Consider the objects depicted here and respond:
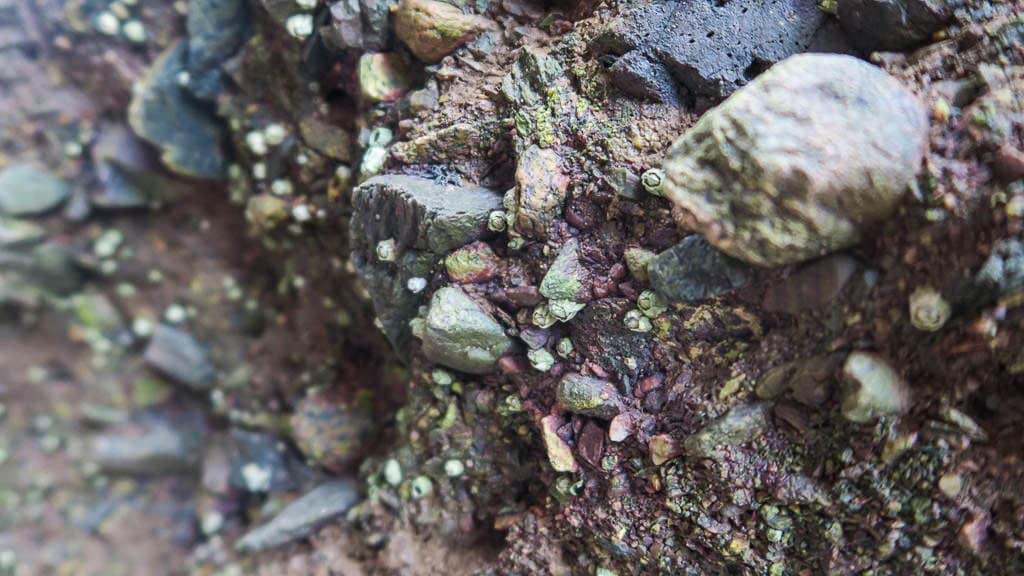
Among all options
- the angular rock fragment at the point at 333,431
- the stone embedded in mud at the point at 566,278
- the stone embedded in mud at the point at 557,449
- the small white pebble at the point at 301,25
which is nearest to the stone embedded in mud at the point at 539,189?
the stone embedded in mud at the point at 566,278

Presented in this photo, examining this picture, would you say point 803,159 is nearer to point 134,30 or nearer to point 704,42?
point 704,42

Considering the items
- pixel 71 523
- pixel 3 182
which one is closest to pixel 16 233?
pixel 3 182

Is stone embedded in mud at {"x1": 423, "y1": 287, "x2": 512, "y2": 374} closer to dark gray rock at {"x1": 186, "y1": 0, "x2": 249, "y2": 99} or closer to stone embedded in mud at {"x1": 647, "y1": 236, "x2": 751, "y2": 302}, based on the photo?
stone embedded in mud at {"x1": 647, "y1": 236, "x2": 751, "y2": 302}

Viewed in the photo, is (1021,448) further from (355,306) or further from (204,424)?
(204,424)

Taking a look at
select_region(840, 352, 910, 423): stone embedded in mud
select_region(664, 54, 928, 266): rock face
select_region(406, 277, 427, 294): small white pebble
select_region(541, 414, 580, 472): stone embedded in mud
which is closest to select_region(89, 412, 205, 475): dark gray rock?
select_region(406, 277, 427, 294): small white pebble

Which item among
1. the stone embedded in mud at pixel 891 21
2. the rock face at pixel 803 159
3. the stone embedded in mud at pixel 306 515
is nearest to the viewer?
the rock face at pixel 803 159

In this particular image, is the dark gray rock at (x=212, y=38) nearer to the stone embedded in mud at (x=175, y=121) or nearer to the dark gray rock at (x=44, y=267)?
the stone embedded in mud at (x=175, y=121)

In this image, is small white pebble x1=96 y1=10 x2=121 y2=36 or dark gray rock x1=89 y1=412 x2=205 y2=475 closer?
small white pebble x1=96 y1=10 x2=121 y2=36
